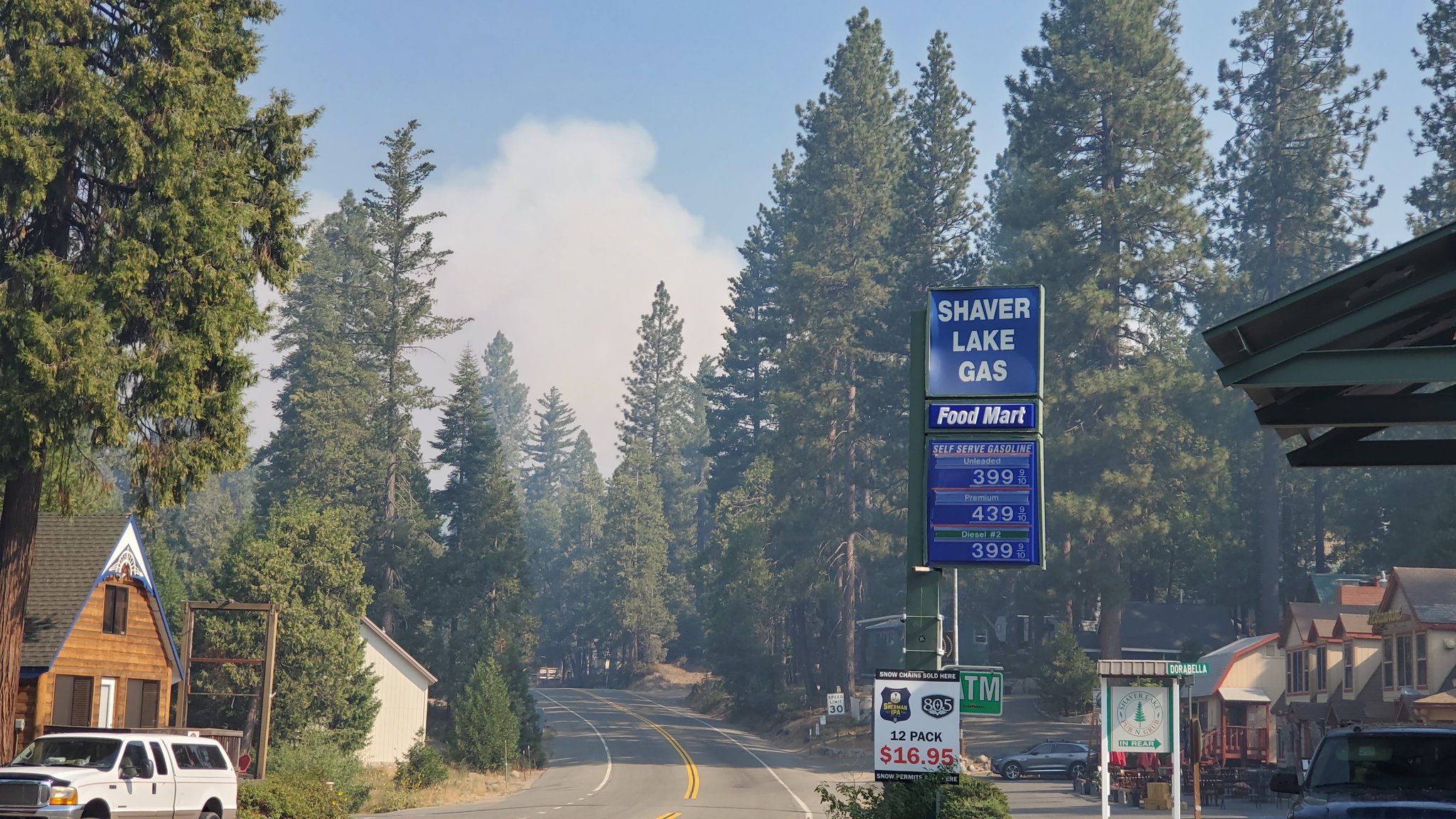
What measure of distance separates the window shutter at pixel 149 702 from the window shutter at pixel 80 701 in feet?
10.3

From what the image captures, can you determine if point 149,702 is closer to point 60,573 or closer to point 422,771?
point 60,573

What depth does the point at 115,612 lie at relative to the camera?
3516 centimetres

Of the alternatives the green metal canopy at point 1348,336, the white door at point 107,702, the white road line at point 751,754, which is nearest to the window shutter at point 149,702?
the white door at point 107,702

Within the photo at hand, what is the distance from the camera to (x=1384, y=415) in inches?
481

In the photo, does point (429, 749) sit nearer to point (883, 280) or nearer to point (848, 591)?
Result: point (848, 591)

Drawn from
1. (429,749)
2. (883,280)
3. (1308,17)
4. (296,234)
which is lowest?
(429,749)

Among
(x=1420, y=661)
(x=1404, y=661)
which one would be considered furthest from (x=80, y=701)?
(x=1404, y=661)

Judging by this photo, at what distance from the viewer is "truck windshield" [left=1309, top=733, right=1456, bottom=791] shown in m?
12.0

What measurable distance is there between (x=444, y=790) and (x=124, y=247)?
102 ft

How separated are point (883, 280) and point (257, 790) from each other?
219 ft

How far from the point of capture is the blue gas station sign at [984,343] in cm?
1994

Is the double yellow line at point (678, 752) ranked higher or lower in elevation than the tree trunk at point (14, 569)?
lower

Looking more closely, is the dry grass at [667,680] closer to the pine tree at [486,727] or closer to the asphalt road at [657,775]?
the asphalt road at [657,775]

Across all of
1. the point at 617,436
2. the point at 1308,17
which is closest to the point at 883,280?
the point at 1308,17
